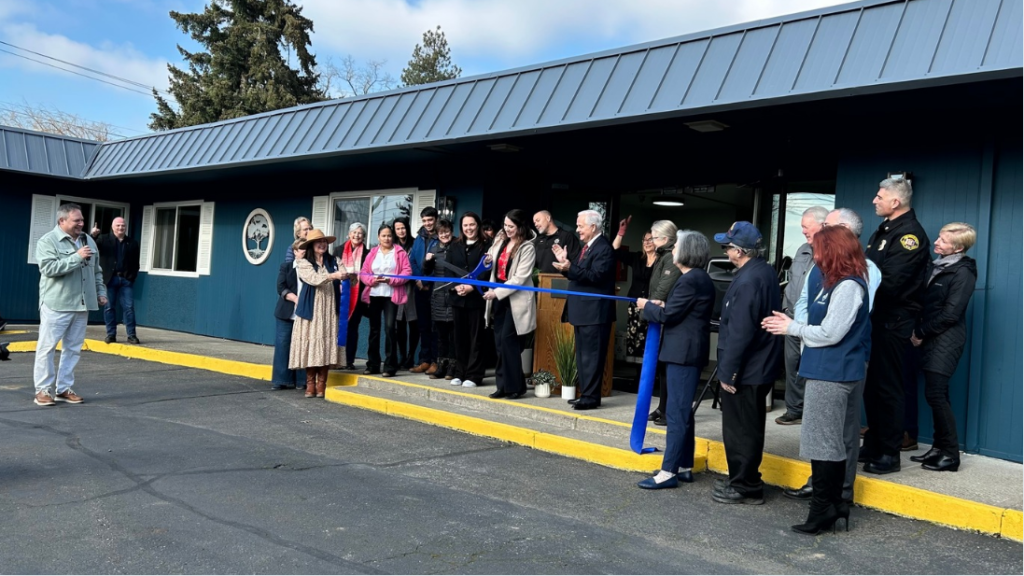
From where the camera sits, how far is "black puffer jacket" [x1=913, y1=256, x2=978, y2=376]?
224 inches

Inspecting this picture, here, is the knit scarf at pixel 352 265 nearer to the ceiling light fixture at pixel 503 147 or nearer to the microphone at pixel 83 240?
the ceiling light fixture at pixel 503 147

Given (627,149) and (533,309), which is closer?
(533,309)

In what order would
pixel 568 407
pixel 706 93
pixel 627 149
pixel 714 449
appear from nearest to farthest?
pixel 714 449, pixel 706 93, pixel 568 407, pixel 627 149

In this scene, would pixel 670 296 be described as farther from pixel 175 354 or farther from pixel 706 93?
pixel 175 354

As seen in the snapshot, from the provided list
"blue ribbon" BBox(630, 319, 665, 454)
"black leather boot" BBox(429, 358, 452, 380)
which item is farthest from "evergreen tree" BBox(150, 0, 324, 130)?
"blue ribbon" BBox(630, 319, 665, 454)

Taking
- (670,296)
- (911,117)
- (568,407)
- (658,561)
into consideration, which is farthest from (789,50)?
(658,561)

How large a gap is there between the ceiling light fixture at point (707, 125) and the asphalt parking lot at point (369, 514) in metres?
3.24

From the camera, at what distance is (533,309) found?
26.2 feet

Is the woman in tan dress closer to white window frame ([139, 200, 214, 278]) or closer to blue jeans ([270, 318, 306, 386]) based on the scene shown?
blue jeans ([270, 318, 306, 386])

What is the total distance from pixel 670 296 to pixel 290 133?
7.19 meters

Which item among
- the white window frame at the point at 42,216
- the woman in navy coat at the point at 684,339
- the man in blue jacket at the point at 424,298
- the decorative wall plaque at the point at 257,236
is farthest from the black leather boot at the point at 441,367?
the white window frame at the point at 42,216

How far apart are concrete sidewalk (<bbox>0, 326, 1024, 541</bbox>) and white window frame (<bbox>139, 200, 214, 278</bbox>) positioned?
13.2 ft


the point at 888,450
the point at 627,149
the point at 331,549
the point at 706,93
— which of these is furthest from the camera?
the point at 627,149

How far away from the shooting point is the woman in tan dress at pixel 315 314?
855 centimetres
